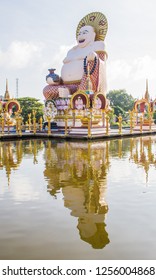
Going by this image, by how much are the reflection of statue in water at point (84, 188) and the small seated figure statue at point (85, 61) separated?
17.5m

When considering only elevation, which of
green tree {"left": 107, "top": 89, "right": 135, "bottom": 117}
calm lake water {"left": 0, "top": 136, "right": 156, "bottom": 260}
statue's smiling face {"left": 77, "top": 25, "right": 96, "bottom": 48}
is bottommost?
calm lake water {"left": 0, "top": 136, "right": 156, "bottom": 260}

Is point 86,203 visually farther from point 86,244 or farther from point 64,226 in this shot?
point 86,244

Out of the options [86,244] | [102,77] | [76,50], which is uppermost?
[76,50]

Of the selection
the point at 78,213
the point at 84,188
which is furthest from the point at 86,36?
the point at 78,213

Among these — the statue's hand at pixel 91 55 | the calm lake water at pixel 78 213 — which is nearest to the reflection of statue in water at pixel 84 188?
the calm lake water at pixel 78 213

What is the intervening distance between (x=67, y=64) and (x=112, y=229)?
2674cm

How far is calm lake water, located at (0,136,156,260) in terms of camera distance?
349cm

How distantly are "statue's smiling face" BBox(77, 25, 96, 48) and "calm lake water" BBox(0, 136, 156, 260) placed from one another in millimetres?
22524

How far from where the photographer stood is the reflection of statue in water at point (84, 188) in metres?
4.03

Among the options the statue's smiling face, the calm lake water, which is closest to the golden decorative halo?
the statue's smiling face

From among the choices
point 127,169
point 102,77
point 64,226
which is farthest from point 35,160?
point 102,77

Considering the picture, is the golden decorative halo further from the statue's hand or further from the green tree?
the green tree

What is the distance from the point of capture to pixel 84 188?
6.24 metres

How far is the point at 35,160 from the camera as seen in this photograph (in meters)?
10.3
